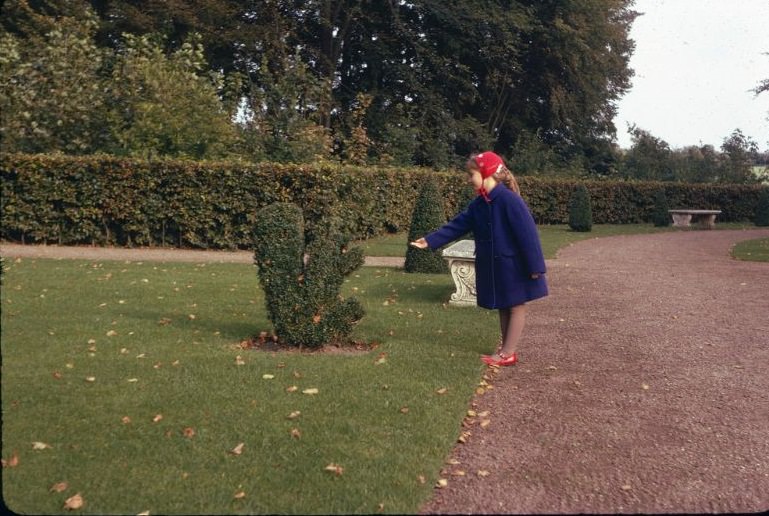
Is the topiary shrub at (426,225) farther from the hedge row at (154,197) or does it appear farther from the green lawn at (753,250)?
the green lawn at (753,250)

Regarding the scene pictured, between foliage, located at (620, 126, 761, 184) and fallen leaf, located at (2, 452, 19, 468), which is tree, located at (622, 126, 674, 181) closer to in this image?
foliage, located at (620, 126, 761, 184)

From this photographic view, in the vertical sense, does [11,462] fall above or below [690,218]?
above

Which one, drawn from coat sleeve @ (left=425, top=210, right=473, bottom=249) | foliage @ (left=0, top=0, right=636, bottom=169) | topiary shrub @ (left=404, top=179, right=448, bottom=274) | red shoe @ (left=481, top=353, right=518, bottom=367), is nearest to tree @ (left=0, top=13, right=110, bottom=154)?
foliage @ (left=0, top=0, right=636, bottom=169)

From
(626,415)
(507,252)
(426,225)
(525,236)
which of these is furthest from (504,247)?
(426,225)

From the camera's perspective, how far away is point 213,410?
18.2 feet

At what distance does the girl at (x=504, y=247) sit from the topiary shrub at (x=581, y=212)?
78.6 feet

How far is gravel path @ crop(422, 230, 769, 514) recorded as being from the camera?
450 centimetres

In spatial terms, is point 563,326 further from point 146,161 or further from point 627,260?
point 146,161

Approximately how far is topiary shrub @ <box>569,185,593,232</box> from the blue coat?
78.9ft

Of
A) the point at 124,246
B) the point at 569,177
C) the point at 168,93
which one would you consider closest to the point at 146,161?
the point at 124,246

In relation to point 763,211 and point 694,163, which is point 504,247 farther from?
point 694,163

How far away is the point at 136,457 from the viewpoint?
4578 millimetres

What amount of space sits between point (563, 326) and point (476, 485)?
5414 mm

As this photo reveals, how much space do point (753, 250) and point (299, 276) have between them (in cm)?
1748
